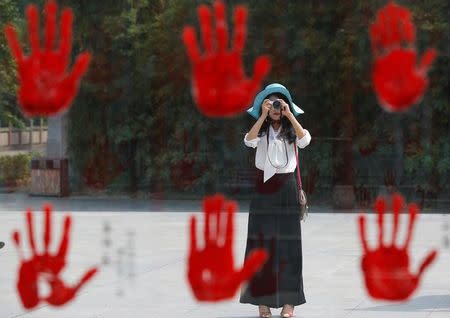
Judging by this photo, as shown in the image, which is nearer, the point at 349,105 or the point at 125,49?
the point at 349,105

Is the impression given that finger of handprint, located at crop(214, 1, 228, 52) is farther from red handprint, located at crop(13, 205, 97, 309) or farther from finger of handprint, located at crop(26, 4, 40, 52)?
red handprint, located at crop(13, 205, 97, 309)

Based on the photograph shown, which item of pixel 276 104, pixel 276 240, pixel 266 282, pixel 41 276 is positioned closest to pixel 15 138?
pixel 266 282

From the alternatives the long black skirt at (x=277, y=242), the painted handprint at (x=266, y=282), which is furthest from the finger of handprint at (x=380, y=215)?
the painted handprint at (x=266, y=282)

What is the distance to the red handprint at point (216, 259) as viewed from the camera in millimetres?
1601

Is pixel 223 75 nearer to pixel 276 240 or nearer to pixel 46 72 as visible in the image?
pixel 46 72

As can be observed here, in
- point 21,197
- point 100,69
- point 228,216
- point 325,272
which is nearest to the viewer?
point 228,216

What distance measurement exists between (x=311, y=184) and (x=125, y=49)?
19095 mm

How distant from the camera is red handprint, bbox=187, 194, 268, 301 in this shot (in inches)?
63.0

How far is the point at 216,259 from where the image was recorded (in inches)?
63.5

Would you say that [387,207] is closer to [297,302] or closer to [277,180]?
[277,180]

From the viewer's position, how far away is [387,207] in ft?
5.57

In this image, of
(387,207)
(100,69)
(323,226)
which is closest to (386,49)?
(387,207)

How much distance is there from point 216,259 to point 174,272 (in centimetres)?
1360

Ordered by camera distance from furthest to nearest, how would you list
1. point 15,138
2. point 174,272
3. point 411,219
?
point 15,138 < point 174,272 < point 411,219
